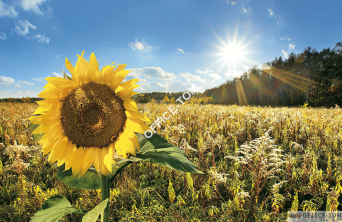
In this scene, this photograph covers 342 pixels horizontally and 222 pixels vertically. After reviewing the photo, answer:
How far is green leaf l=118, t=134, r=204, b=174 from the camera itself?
89cm

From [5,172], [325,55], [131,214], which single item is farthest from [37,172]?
[325,55]

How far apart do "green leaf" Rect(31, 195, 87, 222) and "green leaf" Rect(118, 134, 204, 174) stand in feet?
1.47

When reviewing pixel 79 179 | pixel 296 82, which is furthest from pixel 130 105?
pixel 296 82

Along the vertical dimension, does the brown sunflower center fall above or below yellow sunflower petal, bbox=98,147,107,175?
above

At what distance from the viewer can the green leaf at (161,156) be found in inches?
34.9

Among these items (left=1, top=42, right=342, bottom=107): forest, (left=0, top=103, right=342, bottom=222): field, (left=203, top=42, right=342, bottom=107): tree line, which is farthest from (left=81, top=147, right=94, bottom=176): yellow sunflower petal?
(left=203, top=42, right=342, bottom=107): tree line

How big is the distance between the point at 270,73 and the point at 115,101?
5790 centimetres

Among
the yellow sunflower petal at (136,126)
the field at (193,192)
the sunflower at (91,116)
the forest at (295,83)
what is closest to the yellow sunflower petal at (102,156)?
the sunflower at (91,116)

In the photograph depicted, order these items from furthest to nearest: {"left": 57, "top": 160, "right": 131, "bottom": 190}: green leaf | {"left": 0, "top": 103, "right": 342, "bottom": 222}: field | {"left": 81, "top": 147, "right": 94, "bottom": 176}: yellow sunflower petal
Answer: {"left": 0, "top": 103, "right": 342, "bottom": 222}: field
{"left": 57, "top": 160, "right": 131, "bottom": 190}: green leaf
{"left": 81, "top": 147, "right": 94, "bottom": 176}: yellow sunflower petal

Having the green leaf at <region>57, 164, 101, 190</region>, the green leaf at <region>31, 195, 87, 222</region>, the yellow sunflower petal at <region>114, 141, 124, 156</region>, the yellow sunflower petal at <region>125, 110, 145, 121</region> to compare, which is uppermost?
the yellow sunflower petal at <region>125, 110, 145, 121</region>

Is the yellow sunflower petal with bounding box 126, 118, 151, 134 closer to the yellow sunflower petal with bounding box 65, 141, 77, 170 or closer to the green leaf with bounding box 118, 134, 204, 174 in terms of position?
the green leaf with bounding box 118, 134, 204, 174

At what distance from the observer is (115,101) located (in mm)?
979

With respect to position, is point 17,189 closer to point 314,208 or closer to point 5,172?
point 5,172

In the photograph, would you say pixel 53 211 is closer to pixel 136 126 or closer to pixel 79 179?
pixel 79 179
